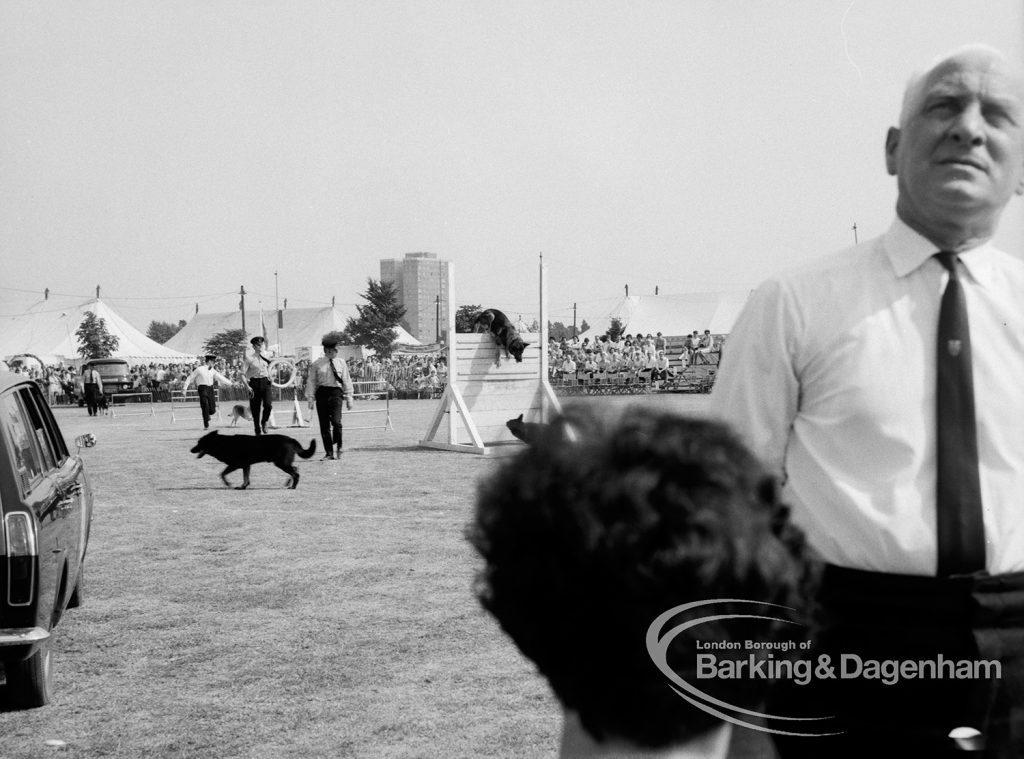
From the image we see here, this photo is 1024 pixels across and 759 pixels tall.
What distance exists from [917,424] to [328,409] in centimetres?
1280

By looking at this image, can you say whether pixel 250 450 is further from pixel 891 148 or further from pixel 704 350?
pixel 704 350

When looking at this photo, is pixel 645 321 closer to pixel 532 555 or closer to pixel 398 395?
pixel 398 395

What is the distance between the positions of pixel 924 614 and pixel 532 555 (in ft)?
3.29

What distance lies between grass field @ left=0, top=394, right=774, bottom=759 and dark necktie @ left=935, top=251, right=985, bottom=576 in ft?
1.44

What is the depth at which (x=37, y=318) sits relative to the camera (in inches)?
2186

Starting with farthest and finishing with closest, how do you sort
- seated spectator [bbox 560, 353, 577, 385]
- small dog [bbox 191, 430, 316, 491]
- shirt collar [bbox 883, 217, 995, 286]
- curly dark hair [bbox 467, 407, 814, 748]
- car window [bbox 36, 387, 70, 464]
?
seated spectator [bbox 560, 353, 577, 385]
small dog [bbox 191, 430, 316, 491]
car window [bbox 36, 387, 70, 464]
shirt collar [bbox 883, 217, 995, 286]
curly dark hair [bbox 467, 407, 814, 748]

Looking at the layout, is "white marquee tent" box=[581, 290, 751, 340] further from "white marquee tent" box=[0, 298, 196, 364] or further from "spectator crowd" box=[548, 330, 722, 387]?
"white marquee tent" box=[0, 298, 196, 364]

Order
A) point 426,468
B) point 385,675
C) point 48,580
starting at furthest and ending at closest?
point 426,468 → point 385,675 → point 48,580

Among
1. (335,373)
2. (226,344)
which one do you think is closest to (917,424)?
(335,373)

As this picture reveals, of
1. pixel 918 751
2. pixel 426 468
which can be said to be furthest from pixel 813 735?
pixel 426 468

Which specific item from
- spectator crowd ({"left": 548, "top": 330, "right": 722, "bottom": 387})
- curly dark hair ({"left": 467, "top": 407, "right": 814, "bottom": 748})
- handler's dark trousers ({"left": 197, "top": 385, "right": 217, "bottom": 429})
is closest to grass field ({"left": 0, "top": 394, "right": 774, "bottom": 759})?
curly dark hair ({"left": 467, "top": 407, "right": 814, "bottom": 748})

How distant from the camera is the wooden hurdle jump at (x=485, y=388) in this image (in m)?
15.3

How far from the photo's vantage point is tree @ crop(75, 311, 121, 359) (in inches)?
2012

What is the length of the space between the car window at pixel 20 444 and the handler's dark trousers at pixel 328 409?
8.91m
